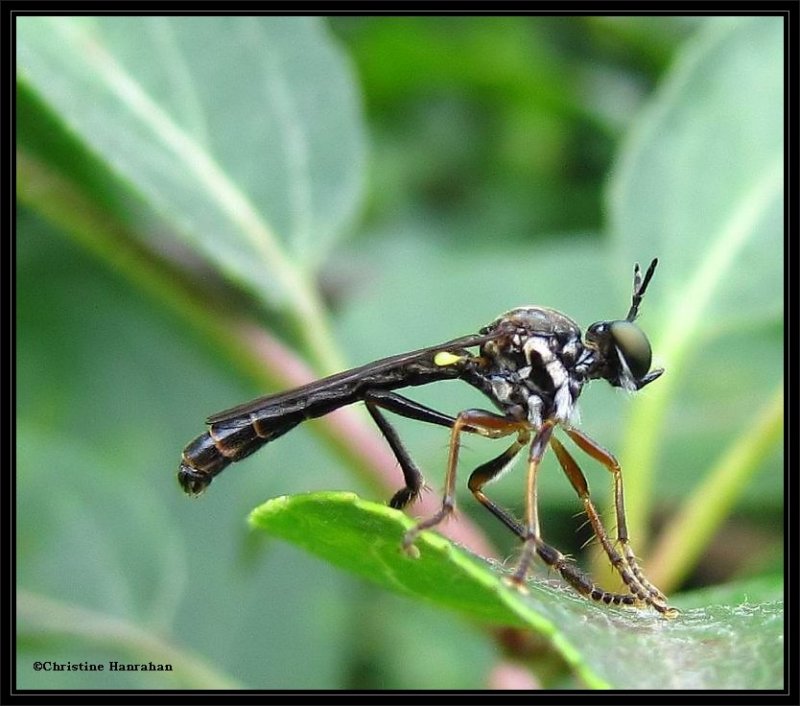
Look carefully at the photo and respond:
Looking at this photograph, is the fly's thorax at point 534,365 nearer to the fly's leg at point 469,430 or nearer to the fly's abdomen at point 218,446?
the fly's leg at point 469,430

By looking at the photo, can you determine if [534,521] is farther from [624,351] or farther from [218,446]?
[218,446]

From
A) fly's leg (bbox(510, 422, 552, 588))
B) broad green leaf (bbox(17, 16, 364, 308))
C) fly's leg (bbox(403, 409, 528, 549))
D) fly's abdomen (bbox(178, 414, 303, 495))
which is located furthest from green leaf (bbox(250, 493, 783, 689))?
broad green leaf (bbox(17, 16, 364, 308))

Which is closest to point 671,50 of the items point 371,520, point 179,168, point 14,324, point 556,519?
point 556,519

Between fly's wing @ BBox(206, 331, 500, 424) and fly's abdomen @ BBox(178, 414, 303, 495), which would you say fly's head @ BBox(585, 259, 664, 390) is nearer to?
fly's wing @ BBox(206, 331, 500, 424)

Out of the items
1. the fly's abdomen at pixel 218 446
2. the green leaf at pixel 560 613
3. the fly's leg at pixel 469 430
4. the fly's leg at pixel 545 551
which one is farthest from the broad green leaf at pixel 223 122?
the green leaf at pixel 560 613

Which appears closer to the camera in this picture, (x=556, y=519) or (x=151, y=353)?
(x=556, y=519)

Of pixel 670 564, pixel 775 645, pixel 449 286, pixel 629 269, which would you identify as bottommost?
pixel 775 645

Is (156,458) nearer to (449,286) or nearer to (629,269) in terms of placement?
(449,286)

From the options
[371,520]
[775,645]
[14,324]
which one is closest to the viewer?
[775,645]
